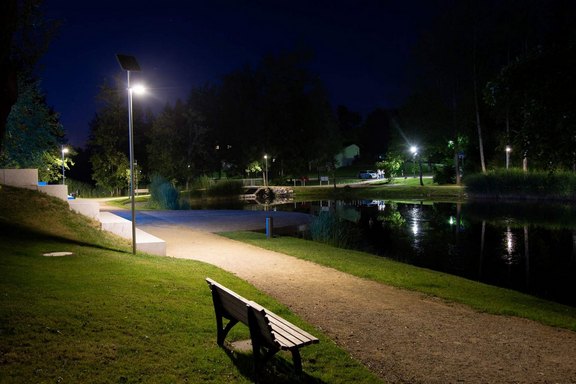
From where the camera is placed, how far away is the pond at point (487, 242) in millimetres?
13422

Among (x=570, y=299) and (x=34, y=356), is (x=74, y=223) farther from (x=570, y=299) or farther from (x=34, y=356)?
(x=570, y=299)

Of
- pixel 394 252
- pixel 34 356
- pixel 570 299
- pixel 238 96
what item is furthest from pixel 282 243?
pixel 238 96

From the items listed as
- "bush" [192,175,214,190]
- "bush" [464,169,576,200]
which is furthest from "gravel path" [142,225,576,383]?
"bush" [192,175,214,190]

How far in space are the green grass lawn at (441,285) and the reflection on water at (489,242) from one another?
201 cm

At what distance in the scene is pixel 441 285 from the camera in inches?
412

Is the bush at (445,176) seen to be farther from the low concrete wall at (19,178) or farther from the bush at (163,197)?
the low concrete wall at (19,178)

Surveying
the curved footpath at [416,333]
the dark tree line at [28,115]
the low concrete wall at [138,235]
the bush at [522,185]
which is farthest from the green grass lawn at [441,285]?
the bush at [522,185]

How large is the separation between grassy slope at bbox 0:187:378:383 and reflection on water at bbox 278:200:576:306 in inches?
306

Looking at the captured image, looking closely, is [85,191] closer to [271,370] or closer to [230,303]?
[230,303]

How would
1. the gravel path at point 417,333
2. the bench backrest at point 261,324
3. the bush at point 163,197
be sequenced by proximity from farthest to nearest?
the bush at point 163,197 < the gravel path at point 417,333 < the bench backrest at point 261,324

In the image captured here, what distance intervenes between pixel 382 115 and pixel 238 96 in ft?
206

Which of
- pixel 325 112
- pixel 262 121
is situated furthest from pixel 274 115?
pixel 325 112

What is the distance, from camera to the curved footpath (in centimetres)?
557

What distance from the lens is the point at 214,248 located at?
14703mm
